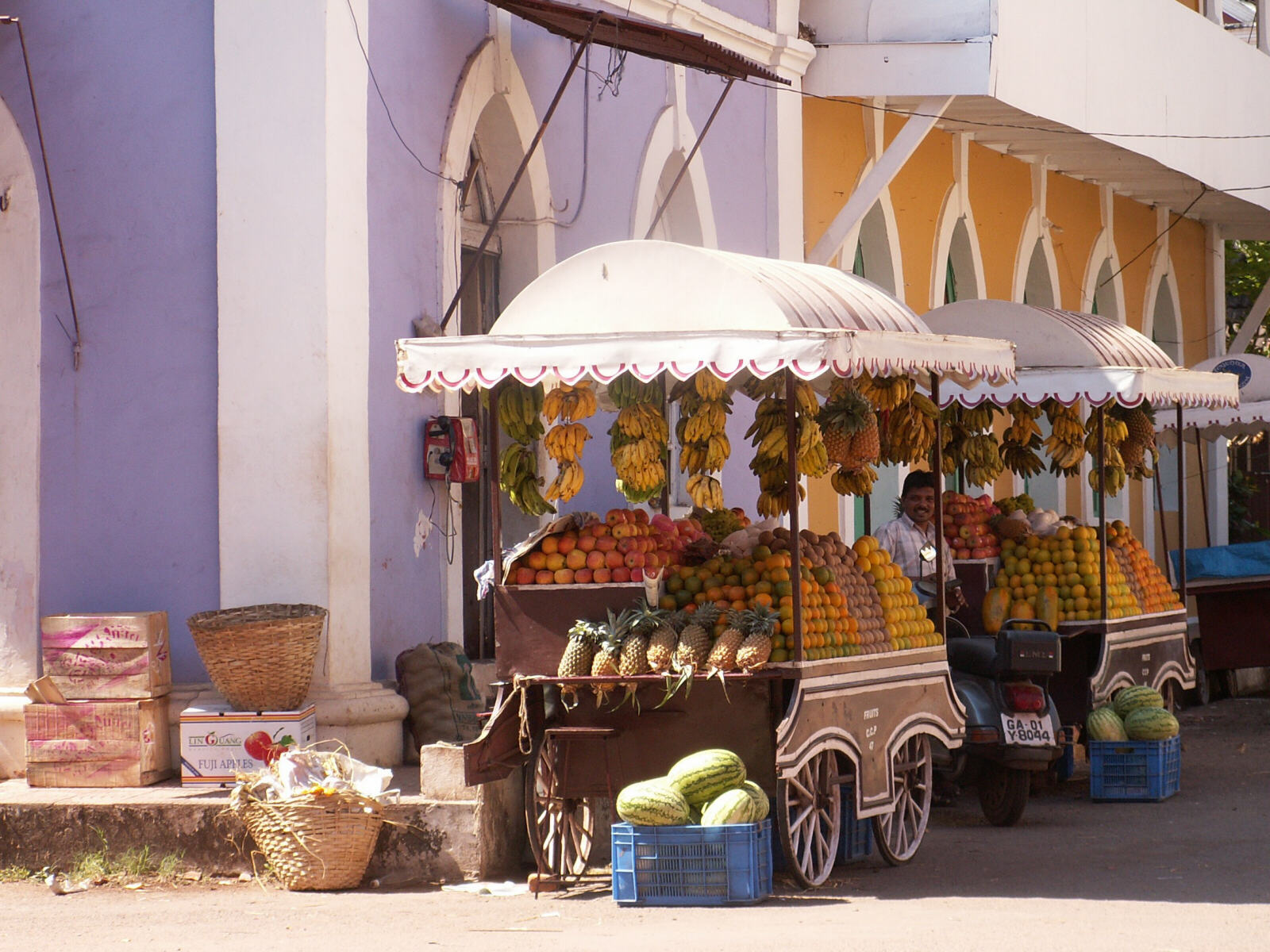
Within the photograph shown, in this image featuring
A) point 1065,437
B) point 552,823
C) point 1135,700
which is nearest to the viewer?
point 552,823

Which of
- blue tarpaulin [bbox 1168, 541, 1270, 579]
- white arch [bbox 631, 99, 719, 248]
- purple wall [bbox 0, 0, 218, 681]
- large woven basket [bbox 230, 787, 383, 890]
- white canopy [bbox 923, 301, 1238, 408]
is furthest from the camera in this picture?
blue tarpaulin [bbox 1168, 541, 1270, 579]

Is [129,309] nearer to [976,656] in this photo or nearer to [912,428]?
[912,428]

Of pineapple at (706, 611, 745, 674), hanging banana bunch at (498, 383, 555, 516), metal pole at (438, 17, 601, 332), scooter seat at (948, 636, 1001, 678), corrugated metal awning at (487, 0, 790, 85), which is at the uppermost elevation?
corrugated metal awning at (487, 0, 790, 85)

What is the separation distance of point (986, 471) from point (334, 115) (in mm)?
5214

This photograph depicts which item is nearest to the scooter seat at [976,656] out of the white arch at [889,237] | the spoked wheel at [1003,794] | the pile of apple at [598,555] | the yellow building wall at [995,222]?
the spoked wheel at [1003,794]

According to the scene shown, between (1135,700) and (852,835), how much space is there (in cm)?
277

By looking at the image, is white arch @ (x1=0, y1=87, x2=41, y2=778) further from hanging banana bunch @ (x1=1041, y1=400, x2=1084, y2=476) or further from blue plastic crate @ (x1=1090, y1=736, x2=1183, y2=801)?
hanging banana bunch @ (x1=1041, y1=400, x2=1084, y2=476)

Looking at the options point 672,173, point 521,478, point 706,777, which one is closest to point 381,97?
point 521,478

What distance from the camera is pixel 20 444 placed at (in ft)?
31.6

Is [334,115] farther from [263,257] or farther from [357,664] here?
[357,664]

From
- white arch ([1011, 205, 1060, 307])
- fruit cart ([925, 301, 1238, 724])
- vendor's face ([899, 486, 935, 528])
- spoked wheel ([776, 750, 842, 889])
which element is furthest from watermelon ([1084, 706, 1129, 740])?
white arch ([1011, 205, 1060, 307])

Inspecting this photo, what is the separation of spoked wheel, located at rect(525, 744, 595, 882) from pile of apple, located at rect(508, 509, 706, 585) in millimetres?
717

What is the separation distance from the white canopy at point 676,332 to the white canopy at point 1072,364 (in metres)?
2.77

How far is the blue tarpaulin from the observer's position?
15219mm
